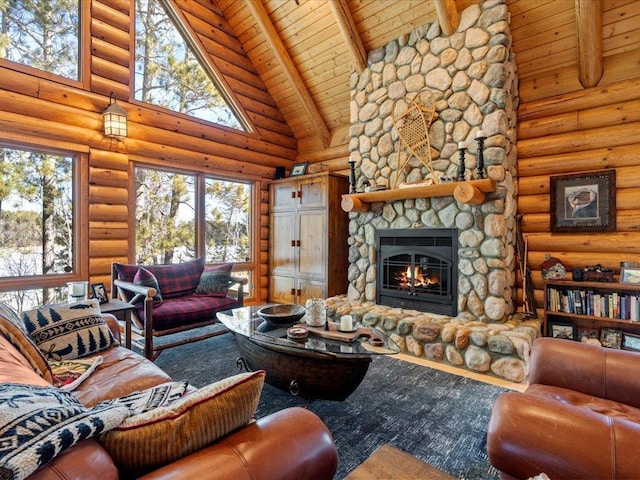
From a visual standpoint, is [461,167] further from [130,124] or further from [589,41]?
[130,124]

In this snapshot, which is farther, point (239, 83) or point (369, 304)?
point (239, 83)

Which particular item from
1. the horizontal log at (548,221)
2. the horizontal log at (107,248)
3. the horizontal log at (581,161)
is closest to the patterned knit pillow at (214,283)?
the horizontal log at (107,248)

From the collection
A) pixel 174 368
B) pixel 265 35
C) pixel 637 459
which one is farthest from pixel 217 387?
pixel 265 35

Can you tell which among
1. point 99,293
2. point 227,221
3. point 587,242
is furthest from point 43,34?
point 587,242

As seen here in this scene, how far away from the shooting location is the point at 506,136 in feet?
10.8

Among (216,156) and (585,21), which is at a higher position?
(585,21)

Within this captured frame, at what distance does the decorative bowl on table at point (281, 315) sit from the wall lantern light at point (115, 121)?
259 cm

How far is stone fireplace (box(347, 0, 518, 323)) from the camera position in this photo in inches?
127

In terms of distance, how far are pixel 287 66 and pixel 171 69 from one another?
153 cm

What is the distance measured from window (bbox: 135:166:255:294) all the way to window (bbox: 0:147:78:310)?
0.71 metres

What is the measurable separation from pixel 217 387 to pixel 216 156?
4354mm

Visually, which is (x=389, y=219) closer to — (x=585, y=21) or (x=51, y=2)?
(x=585, y=21)

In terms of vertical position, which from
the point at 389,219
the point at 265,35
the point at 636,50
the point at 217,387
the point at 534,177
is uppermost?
the point at 265,35

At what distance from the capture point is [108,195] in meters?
3.80
